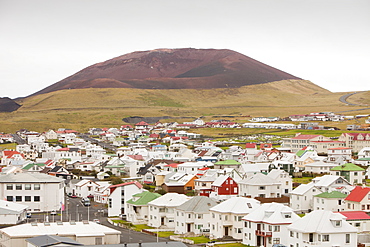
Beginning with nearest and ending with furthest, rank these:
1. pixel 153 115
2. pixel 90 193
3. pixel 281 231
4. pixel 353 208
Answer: pixel 281 231
pixel 353 208
pixel 90 193
pixel 153 115

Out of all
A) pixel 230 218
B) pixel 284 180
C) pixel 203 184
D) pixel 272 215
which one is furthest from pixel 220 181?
pixel 272 215

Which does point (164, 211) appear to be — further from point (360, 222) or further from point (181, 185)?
point (181, 185)

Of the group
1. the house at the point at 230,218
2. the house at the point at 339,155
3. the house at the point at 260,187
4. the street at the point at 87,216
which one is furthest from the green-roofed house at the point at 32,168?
the house at the point at 230,218

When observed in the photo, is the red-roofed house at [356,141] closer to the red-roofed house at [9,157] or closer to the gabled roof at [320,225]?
the red-roofed house at [9,157]

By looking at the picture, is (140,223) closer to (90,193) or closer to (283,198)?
(283,198)

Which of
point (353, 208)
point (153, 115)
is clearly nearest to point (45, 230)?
point (353, 208)

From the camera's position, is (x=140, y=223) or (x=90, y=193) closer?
(x=140, y=223)
